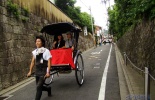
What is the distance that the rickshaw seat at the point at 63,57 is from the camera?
744 cm

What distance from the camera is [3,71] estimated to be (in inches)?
331

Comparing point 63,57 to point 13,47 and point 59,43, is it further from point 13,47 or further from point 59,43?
point 13,47

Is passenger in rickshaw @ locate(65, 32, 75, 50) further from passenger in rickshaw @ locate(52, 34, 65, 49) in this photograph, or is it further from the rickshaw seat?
the rickshaw seat

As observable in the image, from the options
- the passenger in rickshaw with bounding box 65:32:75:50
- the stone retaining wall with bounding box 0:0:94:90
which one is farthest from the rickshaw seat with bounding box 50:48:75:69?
the stone retaining wall with bounding box 0:0:94:90

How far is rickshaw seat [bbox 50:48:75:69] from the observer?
7.44 metres

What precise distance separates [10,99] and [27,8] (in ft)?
20.5

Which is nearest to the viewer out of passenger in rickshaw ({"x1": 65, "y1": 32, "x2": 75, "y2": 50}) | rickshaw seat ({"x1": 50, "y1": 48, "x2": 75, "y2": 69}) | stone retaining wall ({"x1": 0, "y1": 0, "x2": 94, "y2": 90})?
rickshaw seat ({"x1": 50, "y1": 48, "x2": 75, "y2": 69})

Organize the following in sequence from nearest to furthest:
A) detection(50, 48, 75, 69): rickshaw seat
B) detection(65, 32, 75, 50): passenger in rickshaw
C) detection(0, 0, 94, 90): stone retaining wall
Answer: detection(50, 48, 75, 69): rickshaw seat, detection(65, 32, 75, 50): passenger in rickshaw, detection(0, 0, 94, 90): stone retaining wall

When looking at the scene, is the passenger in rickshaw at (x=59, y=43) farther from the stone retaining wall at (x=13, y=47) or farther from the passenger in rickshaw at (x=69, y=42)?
the stone retaining wall at (x=13, y=47)

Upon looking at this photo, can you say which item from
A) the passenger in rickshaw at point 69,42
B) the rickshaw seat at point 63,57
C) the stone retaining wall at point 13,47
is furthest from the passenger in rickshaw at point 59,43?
the stone retaining wall at point 13,47

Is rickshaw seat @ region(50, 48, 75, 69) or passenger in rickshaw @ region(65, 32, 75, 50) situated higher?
passenger in rickshaw @ region(65, 32, 75, 50)

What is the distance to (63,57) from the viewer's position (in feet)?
24.5

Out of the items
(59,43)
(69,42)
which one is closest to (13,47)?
(59,43)

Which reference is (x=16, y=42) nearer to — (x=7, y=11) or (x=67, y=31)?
(x=7, y=11)
